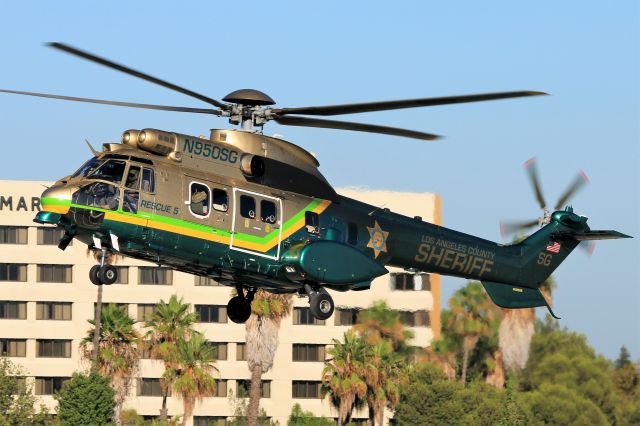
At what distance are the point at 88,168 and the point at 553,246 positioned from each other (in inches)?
618

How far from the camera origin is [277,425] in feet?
289

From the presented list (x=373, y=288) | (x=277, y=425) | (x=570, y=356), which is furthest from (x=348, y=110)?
(x=570, y=356)

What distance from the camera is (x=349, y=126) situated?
31844mm

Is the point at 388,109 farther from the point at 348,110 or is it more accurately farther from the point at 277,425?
the point at 277,425

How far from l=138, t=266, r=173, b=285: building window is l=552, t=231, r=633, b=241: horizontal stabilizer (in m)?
61.4

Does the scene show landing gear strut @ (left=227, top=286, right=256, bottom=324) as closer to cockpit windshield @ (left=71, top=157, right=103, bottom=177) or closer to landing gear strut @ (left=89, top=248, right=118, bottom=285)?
landing gear strut @ (left=89, top=248, right=118, bottom=285)

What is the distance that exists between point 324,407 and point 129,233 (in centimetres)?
7030

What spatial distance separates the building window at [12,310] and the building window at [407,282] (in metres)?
27.0

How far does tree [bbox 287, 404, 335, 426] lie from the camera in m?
89.3

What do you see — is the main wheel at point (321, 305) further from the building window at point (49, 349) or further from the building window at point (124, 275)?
the building window at point (49, 349)

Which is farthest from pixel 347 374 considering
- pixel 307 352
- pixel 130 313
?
pixel 130 313

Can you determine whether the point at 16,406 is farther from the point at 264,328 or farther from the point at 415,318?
the point at 415,318

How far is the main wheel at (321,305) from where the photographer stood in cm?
3252

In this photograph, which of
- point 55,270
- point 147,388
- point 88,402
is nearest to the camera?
point 88,402
